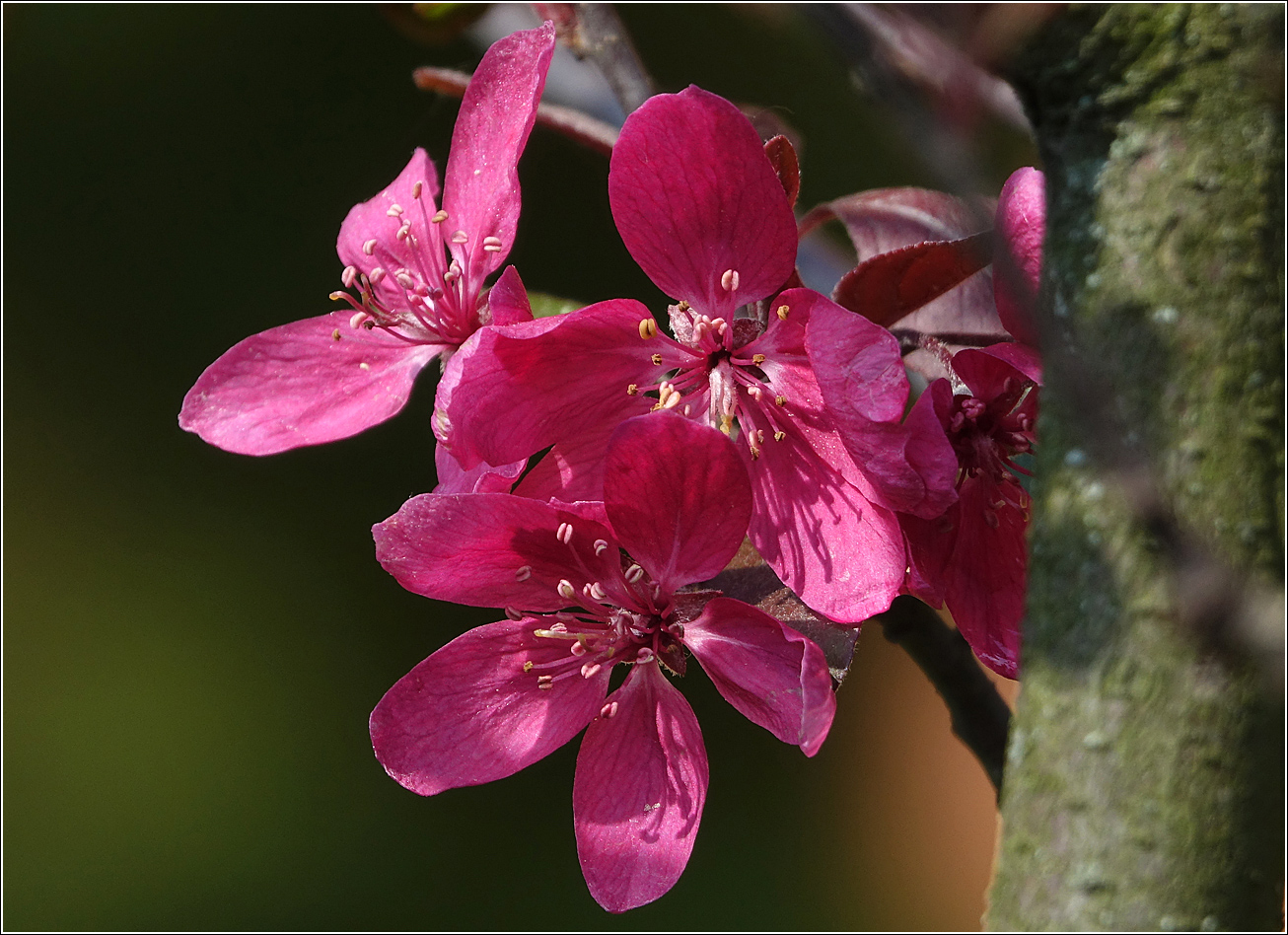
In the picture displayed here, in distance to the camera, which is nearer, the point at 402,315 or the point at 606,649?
the point at 606,649

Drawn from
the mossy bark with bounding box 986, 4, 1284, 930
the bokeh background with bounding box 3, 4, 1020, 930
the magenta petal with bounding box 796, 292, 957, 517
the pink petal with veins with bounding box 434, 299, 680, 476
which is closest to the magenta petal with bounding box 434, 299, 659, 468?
the pink petal with veins with bounding box 434, 299, 680, 476

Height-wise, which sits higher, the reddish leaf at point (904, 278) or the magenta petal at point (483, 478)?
the magenta petal at point (483, 478)

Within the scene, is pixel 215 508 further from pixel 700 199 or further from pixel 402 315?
pixel 700 199

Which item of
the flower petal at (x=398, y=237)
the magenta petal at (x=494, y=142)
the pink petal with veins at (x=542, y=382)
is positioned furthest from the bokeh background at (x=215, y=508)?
the pink petal with veins at (x=542, y=382)

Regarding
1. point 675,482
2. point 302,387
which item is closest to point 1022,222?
point 675,482

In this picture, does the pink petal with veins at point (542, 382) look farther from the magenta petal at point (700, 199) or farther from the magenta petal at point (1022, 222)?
the magenta petal at point (1022, 222)

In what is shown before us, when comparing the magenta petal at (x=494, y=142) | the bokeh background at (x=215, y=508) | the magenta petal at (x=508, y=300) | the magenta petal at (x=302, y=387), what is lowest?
the bokeh background at (x=215, y=508)

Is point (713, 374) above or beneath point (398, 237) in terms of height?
beneath
